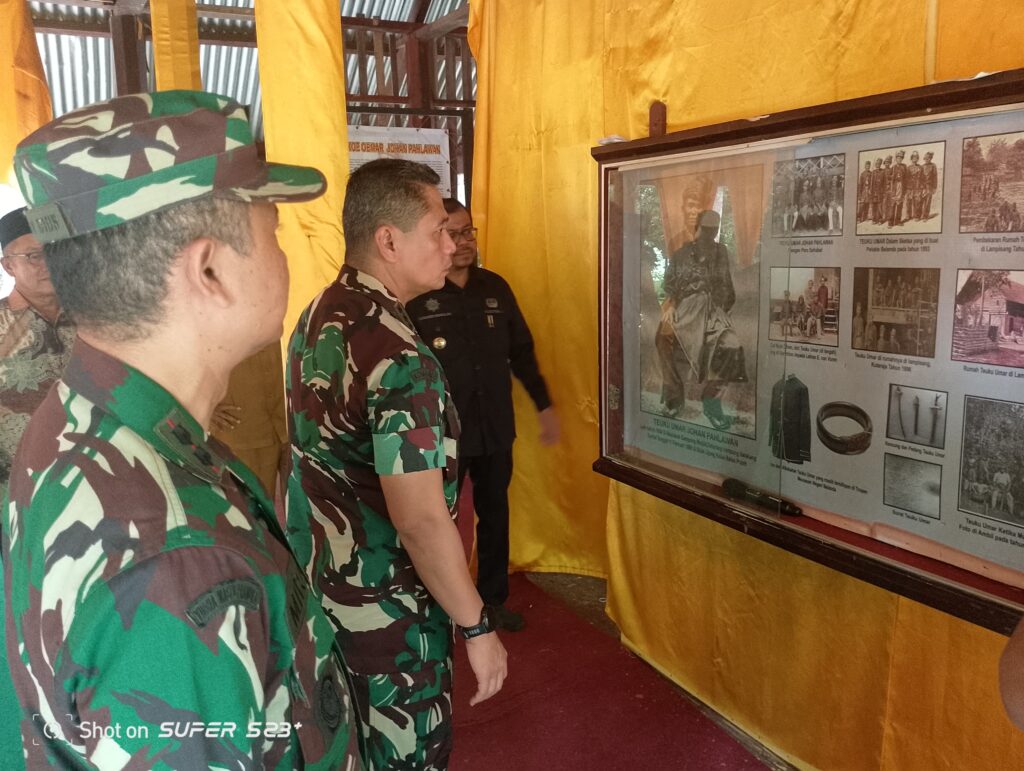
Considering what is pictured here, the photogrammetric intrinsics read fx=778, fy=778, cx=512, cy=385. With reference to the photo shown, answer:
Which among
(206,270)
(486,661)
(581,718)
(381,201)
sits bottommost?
(581,718)

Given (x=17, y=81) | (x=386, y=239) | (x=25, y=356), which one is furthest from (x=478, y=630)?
(x=17, y=81)

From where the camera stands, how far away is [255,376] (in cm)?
308

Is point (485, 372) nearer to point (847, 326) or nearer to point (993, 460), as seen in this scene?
point (847, 326)

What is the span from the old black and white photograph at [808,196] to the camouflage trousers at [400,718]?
124 centimetres

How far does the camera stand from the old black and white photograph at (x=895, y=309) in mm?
1532

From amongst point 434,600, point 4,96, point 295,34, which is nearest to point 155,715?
point 434,600

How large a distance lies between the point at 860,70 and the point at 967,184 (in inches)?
19.5

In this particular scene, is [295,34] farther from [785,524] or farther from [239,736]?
[239,736]

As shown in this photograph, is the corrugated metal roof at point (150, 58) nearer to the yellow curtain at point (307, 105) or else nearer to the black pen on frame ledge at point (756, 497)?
the yellow curtain at point (307, 105)

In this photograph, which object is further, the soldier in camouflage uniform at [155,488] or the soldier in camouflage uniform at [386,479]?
the soldier in camouflage uniform at [386,479]

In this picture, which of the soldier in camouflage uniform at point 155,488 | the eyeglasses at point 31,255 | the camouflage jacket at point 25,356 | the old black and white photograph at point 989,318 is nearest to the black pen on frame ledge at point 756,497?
the old black and white photograph at point 989,318

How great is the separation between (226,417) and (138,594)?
2.46 m

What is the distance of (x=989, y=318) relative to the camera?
4.69 feet

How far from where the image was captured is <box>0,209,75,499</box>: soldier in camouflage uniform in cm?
212
